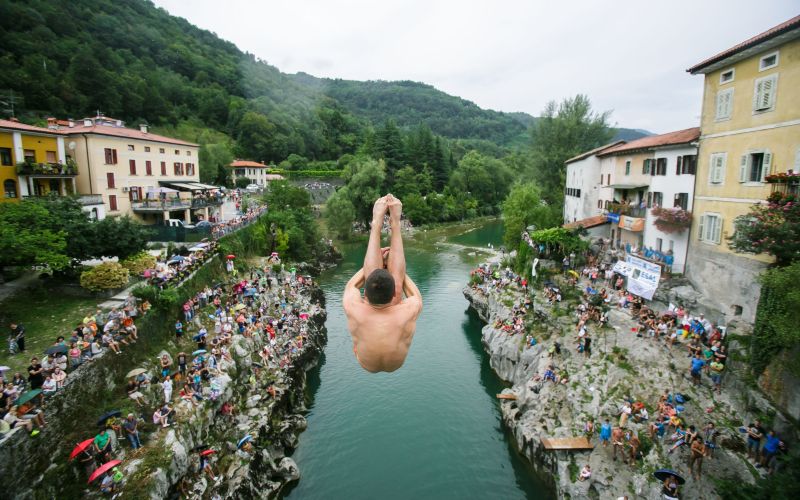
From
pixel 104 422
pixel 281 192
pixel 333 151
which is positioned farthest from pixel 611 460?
pixel 333 151

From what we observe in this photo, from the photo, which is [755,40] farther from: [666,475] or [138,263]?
[138,263]

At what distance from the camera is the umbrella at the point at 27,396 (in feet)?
27.1

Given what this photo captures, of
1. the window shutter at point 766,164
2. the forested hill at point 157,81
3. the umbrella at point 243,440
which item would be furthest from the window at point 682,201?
the forested hill at point 157,81

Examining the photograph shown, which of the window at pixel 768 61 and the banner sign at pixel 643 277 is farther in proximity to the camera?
the banner sign at pixel 643 277

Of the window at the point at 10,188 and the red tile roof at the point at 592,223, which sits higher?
the window at the point at 10,188

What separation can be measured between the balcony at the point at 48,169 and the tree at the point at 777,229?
984 inches

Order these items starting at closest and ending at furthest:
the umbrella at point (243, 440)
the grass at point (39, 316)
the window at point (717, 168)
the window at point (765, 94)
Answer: the grass at point (39, 316), the umbrella at point (243, 440), the window at point (765, 94), the window at point (717, 168)

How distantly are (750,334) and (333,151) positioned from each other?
6862 centimetres

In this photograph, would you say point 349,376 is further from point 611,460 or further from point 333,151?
point 333,151

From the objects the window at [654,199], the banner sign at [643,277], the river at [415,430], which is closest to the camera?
the river at [415,430]

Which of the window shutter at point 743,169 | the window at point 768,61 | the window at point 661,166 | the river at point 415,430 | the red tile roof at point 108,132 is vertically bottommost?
the river at point 415,430

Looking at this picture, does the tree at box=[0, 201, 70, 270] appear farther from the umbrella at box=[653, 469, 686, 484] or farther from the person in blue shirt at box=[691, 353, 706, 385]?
the person in blue shirt at box=[691, 353, 706, 385]

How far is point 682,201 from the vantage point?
16.0 metres

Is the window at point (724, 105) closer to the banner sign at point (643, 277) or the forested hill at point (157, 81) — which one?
the banner sign at point (643, 277)
